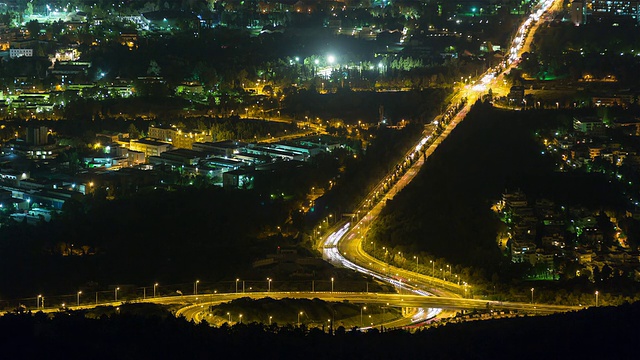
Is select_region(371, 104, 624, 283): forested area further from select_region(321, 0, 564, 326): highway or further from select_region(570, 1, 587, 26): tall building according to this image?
select_region(570, 1, 587, 26): tall building

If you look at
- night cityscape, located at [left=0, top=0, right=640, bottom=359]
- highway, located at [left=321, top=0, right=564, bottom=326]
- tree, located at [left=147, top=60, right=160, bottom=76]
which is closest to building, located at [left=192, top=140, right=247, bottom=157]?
night cityscape, located at [left=0, top=0, right=640, bottom=359]

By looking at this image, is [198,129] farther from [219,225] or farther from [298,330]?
[298,330]

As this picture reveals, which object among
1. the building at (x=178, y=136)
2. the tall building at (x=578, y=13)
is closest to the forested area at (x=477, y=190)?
the building at (x=178, y=136)

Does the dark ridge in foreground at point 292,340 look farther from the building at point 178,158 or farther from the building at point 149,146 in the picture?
the building at point 149,146

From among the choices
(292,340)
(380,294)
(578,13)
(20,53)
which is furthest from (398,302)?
(578,13)

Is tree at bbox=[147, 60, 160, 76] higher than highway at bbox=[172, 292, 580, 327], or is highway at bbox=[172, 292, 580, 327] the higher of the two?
tree at bbox=[147, 60, 160, 76]

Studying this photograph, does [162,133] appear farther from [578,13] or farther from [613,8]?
[613,8]

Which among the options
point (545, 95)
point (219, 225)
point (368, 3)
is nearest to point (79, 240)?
point (219, 225)

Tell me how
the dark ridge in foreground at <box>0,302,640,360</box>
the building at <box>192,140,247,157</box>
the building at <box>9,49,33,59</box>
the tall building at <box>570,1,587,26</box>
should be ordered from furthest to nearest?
the tall building at <box>570,1,587,26</box>
the building at <box>9,49,33,59</box>
the building at <box>192,140,247,157</box>
the dark ridge in foreground at <box>0,302,640,360</box>
